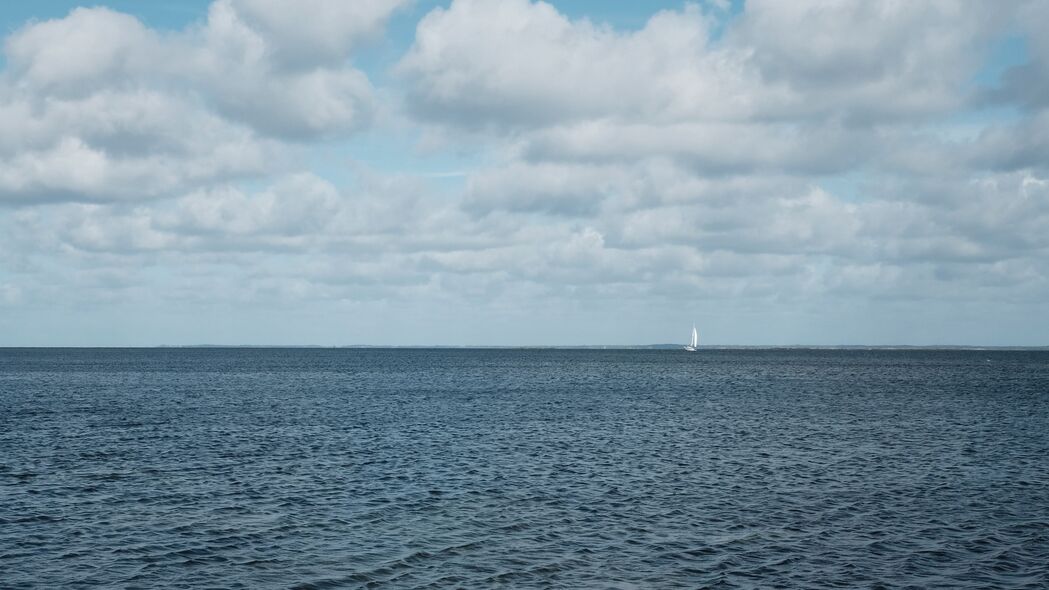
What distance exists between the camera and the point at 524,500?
150 ft

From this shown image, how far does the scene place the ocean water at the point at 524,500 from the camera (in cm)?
3319

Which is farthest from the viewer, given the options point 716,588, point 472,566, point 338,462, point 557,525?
point 338,462

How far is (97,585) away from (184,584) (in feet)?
9.84

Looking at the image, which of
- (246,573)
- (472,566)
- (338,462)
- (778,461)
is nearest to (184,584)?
(246,573)

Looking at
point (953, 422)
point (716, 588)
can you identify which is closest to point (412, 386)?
point (953, 422)

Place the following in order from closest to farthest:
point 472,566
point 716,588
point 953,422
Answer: point 716,588, point 472,566, point 953,422

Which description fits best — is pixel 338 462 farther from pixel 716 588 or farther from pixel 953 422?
pixel 953 422

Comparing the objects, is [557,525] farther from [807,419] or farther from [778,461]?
[807,419]

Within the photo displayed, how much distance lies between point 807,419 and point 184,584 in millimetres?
71611

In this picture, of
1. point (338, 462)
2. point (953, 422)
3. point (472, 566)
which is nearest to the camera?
point (472, 566)

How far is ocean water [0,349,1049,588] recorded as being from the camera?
3319 cm

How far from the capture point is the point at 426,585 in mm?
31391

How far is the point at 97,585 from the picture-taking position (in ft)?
103

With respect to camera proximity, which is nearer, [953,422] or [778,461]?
[778,461]
